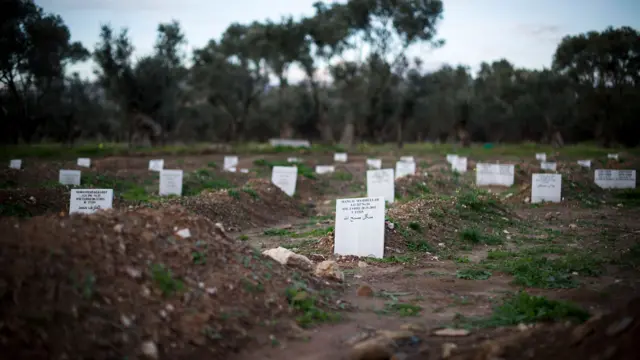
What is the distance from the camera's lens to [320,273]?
7.56 metres

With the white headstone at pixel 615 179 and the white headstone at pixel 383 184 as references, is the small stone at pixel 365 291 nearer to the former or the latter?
the white headstone at pixel 383 184

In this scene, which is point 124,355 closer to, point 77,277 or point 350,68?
point 77,277

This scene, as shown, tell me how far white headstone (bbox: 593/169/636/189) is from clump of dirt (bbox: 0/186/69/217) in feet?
61.5

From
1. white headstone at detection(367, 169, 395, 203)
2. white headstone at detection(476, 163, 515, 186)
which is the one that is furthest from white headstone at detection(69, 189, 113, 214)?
white headstone at detection(476, 163, 515, 186)

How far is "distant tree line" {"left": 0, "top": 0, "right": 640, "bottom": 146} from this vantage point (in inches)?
1698

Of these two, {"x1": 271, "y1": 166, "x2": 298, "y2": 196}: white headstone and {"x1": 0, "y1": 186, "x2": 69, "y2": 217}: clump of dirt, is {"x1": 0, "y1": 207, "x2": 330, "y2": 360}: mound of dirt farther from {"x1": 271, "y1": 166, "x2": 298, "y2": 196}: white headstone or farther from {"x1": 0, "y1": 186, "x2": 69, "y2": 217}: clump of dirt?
{"x1": 271, "y1": 166, "x2": 298, "y2": 196}: white headstone

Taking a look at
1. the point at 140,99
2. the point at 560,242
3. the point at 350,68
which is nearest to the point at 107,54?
the point at 140,99

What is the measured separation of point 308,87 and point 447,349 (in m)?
67.7

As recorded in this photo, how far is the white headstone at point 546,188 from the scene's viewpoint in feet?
58.4

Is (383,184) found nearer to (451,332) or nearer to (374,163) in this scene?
(451,332)

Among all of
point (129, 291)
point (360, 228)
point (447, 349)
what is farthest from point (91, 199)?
point (447, 349)

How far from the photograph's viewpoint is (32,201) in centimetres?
1364

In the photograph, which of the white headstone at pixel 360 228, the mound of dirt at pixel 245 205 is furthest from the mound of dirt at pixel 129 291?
the mound of dirt at pixel 245 205

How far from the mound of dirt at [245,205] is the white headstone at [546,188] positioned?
25.7 feet
